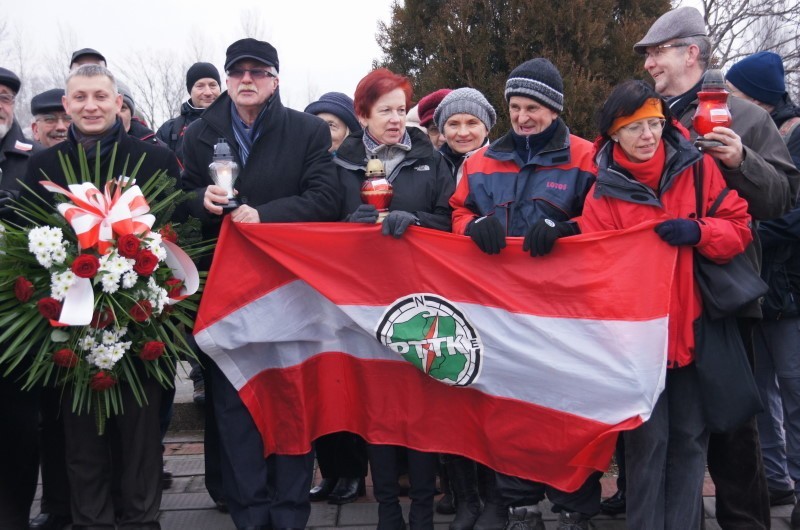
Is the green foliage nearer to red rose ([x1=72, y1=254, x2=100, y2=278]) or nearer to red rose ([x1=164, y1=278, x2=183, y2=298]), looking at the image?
red rose ([x1=164, y1=278, x2=183, y2=298])

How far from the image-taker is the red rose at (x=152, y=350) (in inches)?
155

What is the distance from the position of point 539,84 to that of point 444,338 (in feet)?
4.49

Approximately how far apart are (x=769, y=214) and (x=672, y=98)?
91cm

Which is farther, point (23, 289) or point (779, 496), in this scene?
point (779, 496)

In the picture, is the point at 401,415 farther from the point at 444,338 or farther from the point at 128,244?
the point at 128,244

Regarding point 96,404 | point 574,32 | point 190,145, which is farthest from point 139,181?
point 574,32

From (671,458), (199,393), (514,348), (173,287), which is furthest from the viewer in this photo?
(199,393)

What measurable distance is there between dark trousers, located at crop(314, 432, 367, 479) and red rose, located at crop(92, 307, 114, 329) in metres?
1.57

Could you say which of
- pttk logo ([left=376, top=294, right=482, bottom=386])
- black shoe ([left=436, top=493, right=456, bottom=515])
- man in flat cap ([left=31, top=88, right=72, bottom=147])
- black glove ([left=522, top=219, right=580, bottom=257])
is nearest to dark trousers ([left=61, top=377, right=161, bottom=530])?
pttk logo ([left=376, top=294, right=482, bottom=386])

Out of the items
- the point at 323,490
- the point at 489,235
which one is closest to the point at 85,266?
the point at 489,235

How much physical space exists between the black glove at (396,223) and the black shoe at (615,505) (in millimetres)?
1928

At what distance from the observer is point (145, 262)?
391 cm

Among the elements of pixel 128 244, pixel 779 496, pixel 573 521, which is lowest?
pixel 779 496

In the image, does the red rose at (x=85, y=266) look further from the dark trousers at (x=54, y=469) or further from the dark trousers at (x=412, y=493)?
the dark trousers at (x=412, y=493)
